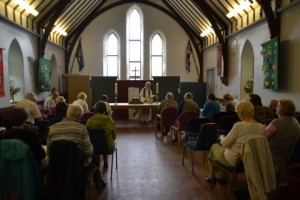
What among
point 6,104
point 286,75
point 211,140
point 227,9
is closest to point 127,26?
point 227,9

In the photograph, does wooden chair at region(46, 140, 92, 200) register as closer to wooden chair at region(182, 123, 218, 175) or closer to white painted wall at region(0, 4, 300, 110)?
wooden chair at region(182, 123, 218, 175)

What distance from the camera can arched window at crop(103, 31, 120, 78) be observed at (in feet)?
50.7

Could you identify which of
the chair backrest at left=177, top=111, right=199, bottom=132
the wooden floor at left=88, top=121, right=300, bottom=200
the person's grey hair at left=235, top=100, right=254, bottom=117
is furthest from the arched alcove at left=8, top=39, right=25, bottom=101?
the person's grey hair at left=235, top=100, right=254, bottom=117

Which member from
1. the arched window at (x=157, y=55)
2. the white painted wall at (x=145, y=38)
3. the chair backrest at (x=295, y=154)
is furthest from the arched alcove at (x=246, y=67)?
the chair backrest at (x=295, y=154)

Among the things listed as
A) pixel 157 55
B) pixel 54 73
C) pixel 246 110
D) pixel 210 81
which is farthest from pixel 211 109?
pixel 157 55

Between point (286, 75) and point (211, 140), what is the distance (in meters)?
3.56

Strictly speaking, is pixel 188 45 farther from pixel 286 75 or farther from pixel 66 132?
pixel 66 132

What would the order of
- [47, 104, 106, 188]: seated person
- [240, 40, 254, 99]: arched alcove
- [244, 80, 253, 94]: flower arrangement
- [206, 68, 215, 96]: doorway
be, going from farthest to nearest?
[206, 68, 215, 96]: doorway < [240, 40, 254, 99]: arched alcove < [244, 80, 253, 94]: flower arrangement < [47, 104, 106, 188]: seated person

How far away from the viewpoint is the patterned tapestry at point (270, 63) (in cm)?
711

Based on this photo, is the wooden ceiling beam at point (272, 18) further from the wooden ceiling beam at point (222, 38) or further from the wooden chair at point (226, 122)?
the wooden ceiling beam at point (222, 38)

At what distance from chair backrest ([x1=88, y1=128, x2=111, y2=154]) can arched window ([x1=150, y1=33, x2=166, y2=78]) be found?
11.7 metres

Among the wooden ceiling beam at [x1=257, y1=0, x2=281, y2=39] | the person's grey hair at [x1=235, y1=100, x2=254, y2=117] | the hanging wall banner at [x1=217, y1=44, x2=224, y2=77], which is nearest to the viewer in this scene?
the person's grey hair at [x1=235, y1=100, x2=254, y2=117]

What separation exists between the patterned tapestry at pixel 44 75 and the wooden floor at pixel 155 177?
4792 millimetres

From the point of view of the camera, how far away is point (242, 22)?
33.0 ft
